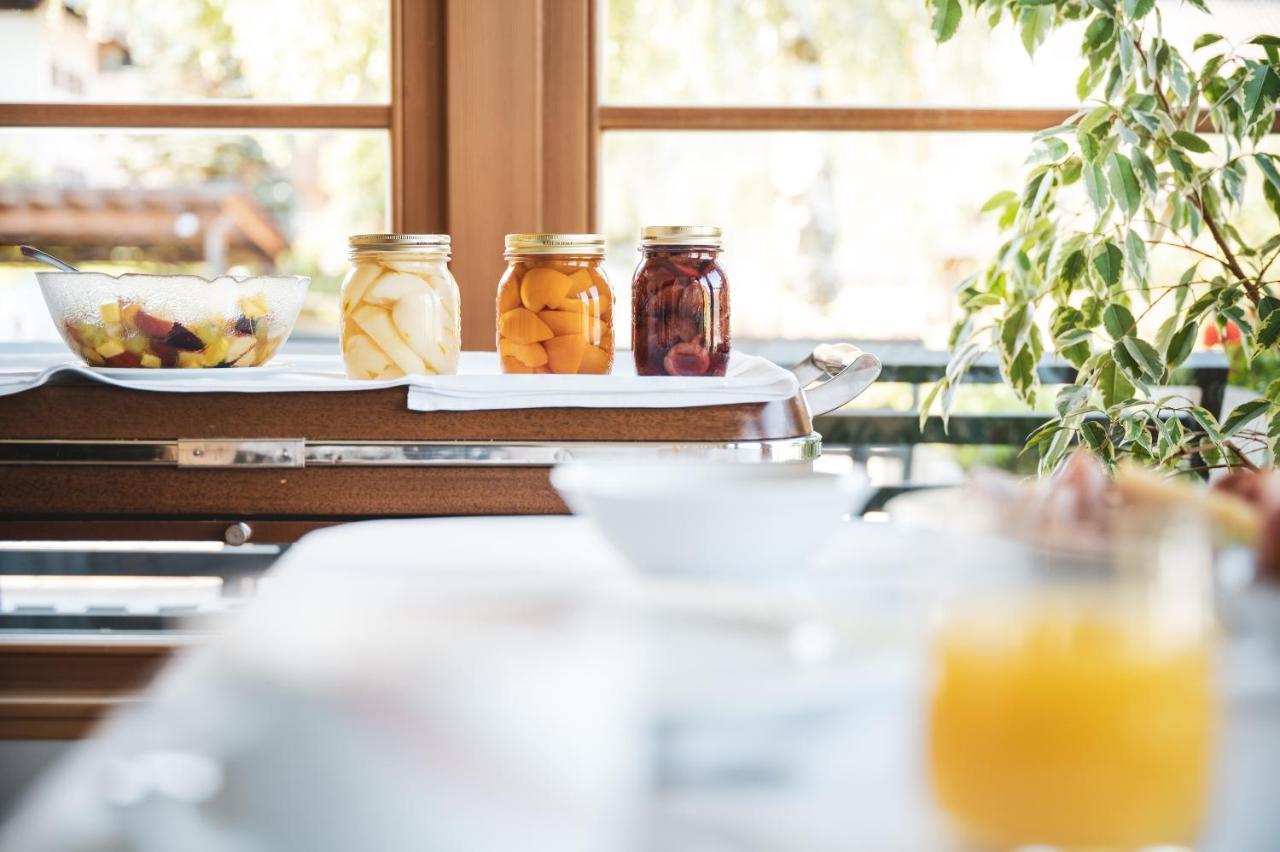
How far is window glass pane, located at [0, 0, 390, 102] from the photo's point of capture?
1749 mm

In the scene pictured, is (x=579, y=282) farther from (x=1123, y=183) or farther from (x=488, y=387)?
(x=1123, y=183)

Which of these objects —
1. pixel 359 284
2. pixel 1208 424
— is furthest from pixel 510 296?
pixel 1208 424

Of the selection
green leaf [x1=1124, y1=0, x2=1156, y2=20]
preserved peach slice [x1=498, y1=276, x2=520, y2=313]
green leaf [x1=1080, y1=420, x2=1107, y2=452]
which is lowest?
green leaf [x1=1080, y1=420, x2=1107, y2=452]

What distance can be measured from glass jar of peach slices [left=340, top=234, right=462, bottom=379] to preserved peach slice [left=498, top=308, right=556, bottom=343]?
0.07m

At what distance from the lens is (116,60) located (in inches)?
69.1

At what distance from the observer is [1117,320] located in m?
1.36

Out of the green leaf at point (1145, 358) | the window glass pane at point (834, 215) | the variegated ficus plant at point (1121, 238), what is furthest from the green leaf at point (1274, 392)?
the window glass pane at point (834, 215)

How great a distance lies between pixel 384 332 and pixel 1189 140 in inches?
34.3

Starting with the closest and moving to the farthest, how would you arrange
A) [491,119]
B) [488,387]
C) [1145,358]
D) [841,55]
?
1. [488,387]
2. [1145,358]
3. [491,119]
4. [841,55]

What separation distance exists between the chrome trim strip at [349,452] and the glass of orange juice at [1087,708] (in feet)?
2.50

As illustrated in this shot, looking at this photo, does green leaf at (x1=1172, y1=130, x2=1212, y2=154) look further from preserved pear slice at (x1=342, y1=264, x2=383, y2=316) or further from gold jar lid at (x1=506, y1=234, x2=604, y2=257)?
preserved pear slice at (x1=342, y1=264, x2=383, y2=316)

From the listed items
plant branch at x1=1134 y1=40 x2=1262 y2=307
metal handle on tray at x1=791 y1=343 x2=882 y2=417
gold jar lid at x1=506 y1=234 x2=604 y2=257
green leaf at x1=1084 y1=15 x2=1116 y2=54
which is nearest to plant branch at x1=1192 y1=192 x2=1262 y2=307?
plant branch at x1=1134 y1=40 x2=1262 y2=307

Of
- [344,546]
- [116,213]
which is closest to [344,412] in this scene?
Answer: [344,546]

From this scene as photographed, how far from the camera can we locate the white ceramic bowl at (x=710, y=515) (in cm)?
50
